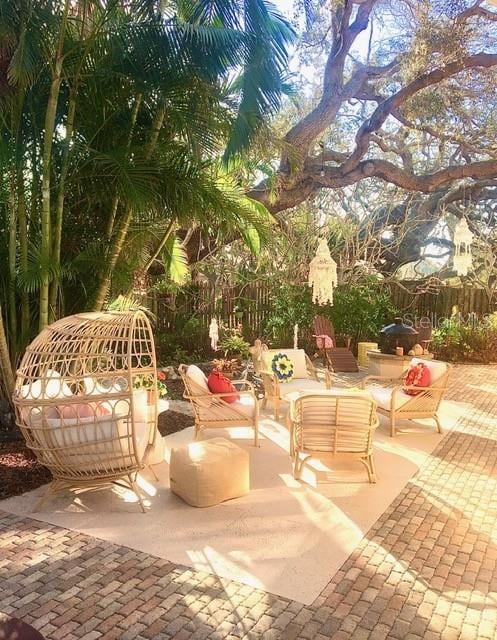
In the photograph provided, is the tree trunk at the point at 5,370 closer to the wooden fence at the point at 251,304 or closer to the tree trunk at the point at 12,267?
the tree trunk at the point at 12,267

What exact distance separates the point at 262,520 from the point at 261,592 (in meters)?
0.98

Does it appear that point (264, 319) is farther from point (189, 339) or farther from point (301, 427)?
point (301, 427)

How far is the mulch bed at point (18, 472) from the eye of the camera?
188 inches

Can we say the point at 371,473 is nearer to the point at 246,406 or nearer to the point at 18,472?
the point at 246,406

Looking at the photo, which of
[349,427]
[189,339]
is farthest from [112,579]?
[189,339]

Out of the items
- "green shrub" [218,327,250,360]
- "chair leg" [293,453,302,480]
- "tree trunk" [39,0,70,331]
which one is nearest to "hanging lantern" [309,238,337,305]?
"chair leg" [293,453,302,480]

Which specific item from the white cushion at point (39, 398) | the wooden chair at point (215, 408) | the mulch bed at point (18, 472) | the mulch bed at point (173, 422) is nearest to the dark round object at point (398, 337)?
the mulch bed at point (173, 422)

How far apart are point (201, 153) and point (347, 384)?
4.94 metres

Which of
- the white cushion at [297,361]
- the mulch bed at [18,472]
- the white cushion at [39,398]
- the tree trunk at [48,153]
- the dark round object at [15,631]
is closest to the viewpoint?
the dark round object at [15,631]

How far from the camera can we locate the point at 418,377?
21.5 ft

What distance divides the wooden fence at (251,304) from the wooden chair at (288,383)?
4858mm

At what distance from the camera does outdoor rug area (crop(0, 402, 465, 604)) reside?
3.47 meters

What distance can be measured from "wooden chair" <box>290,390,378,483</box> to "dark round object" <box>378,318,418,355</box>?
564 centimetres

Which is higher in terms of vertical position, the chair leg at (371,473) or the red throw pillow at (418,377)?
the red throw pillow at (418,377)
